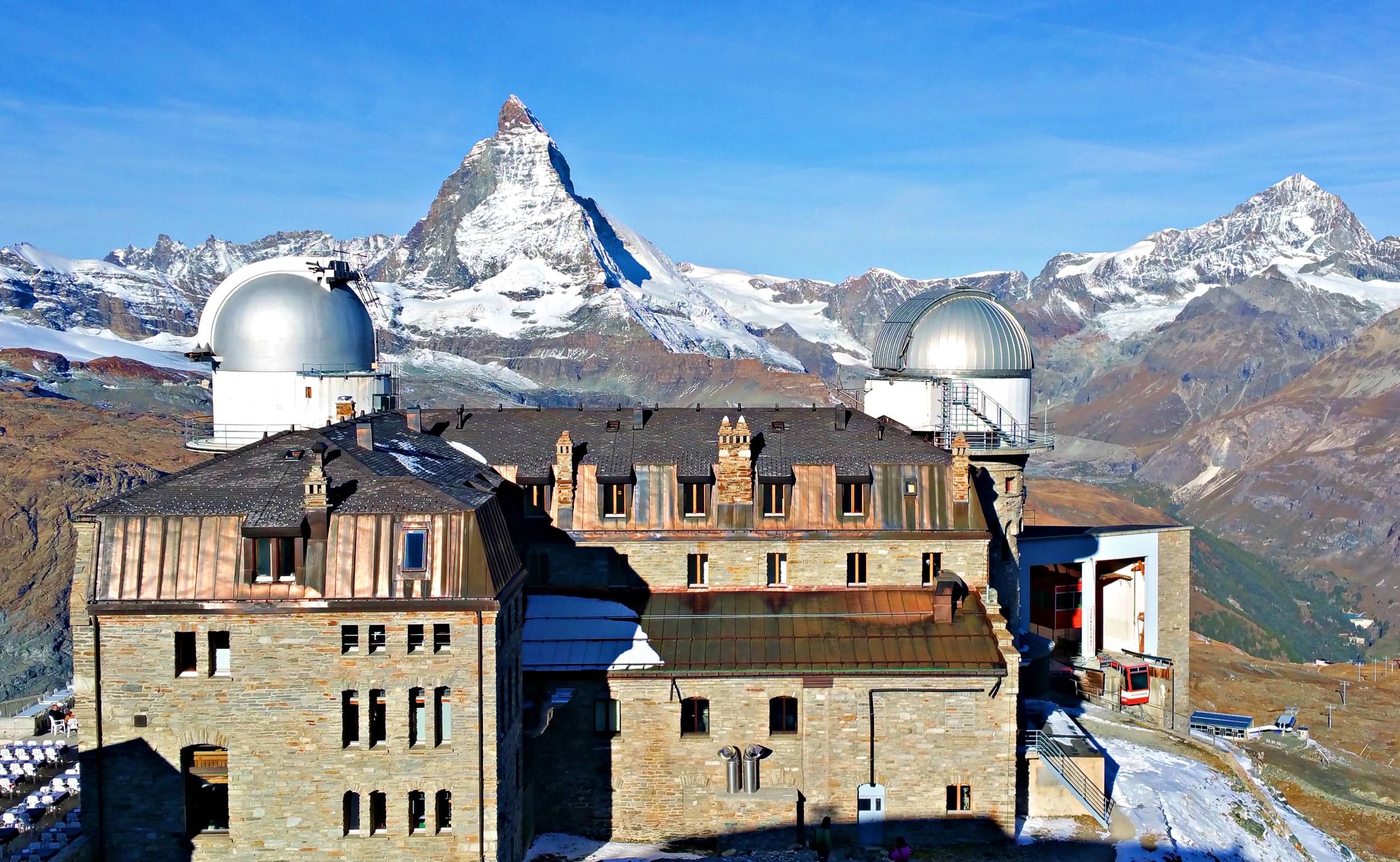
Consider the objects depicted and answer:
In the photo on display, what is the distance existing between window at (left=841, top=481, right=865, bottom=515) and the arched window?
72.8 ft

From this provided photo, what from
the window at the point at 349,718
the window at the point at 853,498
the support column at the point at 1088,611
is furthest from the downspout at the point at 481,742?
the support column at the point at 1088,611

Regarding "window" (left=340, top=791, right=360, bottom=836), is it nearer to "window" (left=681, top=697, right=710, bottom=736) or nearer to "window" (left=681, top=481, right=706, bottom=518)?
"window" (left=681, top=697, right=710, bottom=736)

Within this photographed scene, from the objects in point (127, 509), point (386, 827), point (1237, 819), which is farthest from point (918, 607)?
point (127, 509)

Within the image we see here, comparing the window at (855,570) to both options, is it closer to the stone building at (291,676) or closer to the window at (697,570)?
the window at (697,570)

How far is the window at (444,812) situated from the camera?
111 feet

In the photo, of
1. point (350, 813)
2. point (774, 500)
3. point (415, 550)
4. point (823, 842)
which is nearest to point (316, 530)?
point (415, 550)

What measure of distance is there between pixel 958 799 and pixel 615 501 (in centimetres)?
1557

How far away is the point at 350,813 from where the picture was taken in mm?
33688

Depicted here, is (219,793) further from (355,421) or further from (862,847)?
(862,847)

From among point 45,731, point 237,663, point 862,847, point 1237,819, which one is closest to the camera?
point 237,663

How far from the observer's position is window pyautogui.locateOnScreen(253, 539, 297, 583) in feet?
109

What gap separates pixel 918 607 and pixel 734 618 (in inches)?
255

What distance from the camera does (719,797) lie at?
40.3m

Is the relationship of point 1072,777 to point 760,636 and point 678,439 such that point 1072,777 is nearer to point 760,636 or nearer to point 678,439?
point 760,636
